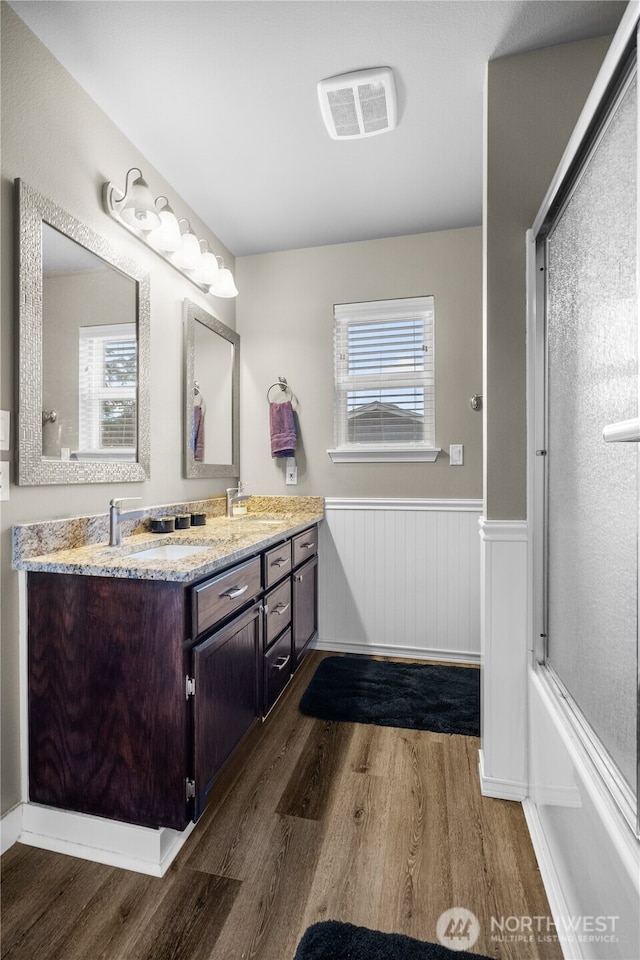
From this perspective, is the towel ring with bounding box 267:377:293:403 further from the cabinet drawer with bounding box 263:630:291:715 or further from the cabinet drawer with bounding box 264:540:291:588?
the cabinet drawer with bounding box 263:630:291:715

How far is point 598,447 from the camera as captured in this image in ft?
3.42

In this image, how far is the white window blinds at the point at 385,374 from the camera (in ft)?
9.04

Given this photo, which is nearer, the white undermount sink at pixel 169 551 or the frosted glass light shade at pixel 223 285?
the white undermount sink at pixel 169 551

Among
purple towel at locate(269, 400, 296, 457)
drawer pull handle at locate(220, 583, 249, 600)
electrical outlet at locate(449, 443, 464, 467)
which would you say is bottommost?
drawer pull handle at locate(220, 583, 249, 600)

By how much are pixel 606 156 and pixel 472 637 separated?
2296mm

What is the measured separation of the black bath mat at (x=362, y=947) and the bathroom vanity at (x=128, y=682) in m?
0.43

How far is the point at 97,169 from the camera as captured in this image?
1.76 meters

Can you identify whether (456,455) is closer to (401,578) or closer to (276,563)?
(401,578)

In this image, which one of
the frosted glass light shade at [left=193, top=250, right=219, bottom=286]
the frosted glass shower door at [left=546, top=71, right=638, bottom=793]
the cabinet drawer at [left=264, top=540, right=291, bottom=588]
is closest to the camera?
the frosted glass shower door at [left=546, top=71, right=638, bottom=793]

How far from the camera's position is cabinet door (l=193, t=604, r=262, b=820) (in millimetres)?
1360

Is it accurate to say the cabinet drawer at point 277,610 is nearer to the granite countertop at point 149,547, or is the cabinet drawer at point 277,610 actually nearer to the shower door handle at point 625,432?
the granite countertop at point 149,547

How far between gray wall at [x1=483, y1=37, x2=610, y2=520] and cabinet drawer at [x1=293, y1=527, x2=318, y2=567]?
105cm

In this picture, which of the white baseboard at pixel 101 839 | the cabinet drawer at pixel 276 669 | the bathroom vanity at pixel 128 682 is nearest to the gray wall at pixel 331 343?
the cabinet drawer at pixel 276 669

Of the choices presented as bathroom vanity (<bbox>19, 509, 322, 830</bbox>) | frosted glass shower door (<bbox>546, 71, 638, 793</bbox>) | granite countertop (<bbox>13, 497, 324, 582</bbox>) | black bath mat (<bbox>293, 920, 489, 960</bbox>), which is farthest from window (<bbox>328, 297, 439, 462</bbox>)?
black bath mat (<bbox>293, 920, 489, 960</bbox>)
